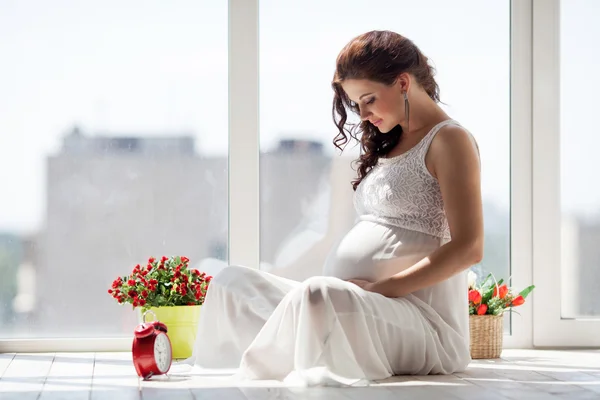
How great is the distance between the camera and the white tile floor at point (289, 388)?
2418mm

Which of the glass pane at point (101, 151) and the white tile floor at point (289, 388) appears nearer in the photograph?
the white tile floor at point (289, 388)

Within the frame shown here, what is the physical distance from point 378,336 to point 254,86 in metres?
1.52

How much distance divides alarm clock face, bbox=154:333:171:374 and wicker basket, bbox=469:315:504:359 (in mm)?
1239

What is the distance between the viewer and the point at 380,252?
2.88 meters

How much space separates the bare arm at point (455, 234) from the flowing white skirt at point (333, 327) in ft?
0.22

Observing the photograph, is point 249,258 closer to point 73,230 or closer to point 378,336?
point 73,230

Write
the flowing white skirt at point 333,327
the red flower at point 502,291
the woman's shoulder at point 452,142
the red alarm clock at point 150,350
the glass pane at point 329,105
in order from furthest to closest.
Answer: the glass pane at point 329,105 < the red flower at point 502,291 < the woman's shoulder at point 452,142 < the red alarm clock at point 150,350 < the flowing white skirt at point 333,327

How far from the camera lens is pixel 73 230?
12.5 feet

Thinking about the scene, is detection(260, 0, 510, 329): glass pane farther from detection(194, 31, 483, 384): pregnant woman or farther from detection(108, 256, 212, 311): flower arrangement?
detection(194, 31, 483, 384): pregnant woman

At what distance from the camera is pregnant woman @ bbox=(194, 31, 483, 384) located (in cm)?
260

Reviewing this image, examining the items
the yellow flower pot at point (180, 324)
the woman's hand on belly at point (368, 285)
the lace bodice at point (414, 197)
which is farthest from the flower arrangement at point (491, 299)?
the yellow flower pot at point (180, 324)

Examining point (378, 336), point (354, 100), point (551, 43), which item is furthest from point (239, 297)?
point (551, 43)

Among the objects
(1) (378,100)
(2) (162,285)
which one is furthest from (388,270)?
(2) (162,285)

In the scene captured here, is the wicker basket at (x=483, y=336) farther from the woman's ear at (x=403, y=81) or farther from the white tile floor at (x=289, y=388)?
the woman's ear at (x=403, y=81)
